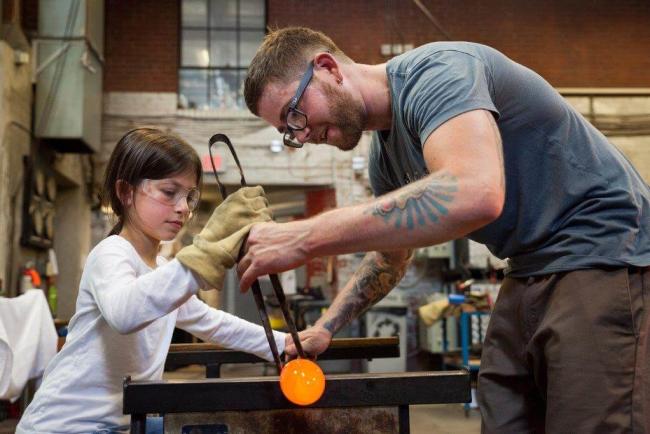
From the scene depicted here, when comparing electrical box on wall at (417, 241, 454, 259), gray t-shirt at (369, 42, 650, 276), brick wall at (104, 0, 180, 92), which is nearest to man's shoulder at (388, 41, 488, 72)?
gray t-shirt at (369, 42, 650, 276)

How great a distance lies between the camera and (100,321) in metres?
1.64

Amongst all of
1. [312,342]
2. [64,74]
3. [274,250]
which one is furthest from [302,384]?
[64,74]

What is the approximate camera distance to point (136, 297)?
4.61ft

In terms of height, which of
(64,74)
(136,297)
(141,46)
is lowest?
(136,297)

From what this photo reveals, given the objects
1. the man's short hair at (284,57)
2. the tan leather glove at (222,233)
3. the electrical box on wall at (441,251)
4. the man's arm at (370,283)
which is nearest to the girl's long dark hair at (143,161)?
the man's short hair at (284,57)

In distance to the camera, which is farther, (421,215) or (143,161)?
(143,161)

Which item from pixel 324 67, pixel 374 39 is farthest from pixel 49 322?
pixel 374 39

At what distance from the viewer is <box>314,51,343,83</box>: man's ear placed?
148cm

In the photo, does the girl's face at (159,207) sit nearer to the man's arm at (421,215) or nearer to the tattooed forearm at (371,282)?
the tattooed forearm at (371,282)

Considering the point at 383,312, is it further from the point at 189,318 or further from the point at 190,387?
the point at 190,387

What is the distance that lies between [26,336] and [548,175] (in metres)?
3.57

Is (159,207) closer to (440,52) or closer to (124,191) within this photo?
(124,191)

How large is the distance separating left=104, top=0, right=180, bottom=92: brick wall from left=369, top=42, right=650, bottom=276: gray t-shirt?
771 centimetres

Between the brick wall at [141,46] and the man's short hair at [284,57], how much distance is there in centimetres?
745
